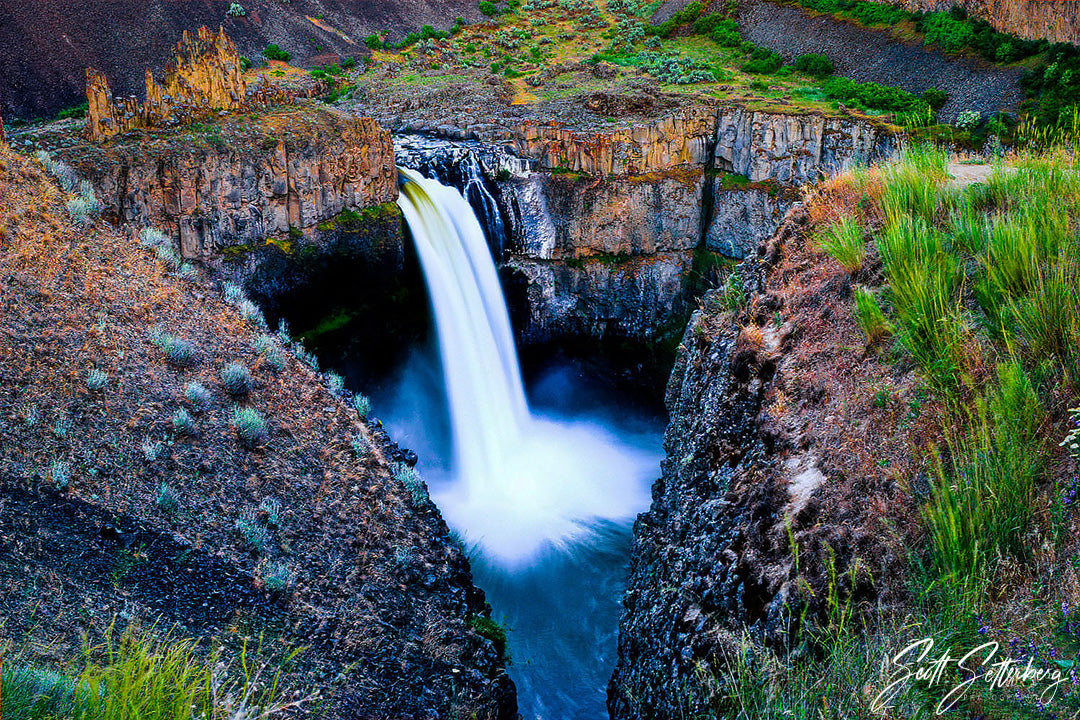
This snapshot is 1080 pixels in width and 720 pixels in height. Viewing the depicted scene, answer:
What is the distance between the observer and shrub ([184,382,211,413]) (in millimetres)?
8125

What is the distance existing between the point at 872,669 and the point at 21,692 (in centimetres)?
387

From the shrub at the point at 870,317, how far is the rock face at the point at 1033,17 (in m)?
19.8

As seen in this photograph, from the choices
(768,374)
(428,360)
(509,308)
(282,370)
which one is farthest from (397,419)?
(768,374)

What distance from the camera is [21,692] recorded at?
121 inches

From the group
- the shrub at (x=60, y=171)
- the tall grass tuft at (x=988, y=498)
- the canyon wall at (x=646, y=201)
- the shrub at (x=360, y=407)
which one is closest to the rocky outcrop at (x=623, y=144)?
the canyon wall at (x=646, y=201)

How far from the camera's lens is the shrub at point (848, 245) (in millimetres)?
6551

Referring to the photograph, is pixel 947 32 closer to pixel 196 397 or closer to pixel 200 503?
pixel 196 397

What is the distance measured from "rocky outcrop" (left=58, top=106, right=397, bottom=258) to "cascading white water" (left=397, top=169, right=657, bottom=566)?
59.4 inches

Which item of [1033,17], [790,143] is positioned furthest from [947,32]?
[790,143]

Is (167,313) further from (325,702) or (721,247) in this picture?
(721,247)

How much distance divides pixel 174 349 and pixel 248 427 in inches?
61.9

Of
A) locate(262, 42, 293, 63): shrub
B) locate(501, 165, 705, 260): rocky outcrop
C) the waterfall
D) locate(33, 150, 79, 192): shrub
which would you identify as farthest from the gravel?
locate(33, 150, 79, 192): shrub

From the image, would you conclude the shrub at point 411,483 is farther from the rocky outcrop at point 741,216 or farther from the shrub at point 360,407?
the rocky outcrop at point 741,216

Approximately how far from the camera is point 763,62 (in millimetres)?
25766
